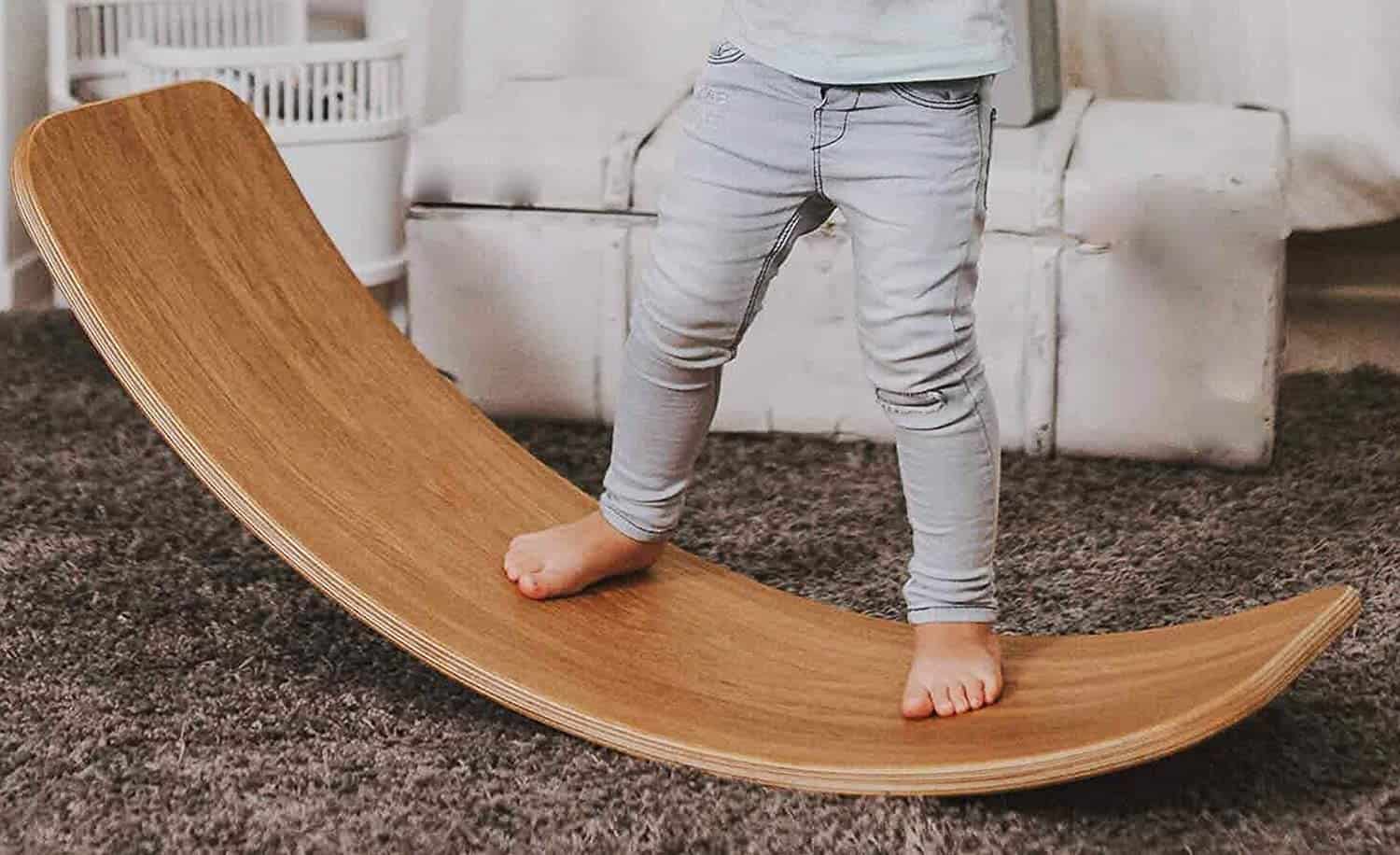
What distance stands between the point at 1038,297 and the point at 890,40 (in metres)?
0.62

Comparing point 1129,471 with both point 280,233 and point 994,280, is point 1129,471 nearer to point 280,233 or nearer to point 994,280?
point 994,280

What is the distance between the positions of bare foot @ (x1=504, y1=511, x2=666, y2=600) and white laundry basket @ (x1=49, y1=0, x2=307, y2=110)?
3.36 feet

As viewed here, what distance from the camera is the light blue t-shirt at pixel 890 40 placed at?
3.57ft

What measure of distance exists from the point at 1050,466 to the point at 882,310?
0.63 metres

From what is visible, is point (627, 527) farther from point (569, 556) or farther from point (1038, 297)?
point (1038, 297)

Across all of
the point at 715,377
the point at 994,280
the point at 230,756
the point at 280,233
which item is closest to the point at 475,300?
the point at 280,233

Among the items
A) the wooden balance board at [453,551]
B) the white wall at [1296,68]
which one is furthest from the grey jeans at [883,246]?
the white wall at [1296,68]

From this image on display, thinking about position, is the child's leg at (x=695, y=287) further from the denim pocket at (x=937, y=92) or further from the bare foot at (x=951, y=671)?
the bare foot at (x=951, y=671)

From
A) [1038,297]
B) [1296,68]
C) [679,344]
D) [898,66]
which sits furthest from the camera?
[1296,68]

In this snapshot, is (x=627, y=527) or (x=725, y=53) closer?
(x=725, y=53)

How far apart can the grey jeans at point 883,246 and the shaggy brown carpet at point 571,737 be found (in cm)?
19

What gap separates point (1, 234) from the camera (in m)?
2.08

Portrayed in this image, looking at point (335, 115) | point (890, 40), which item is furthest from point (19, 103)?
point (890, 40)

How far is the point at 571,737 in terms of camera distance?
A: 1.13 metres
